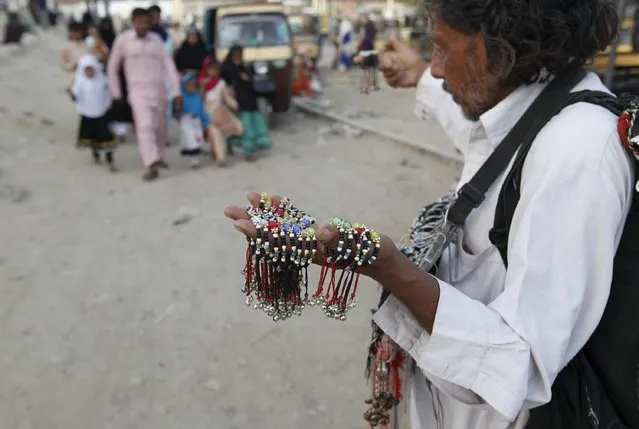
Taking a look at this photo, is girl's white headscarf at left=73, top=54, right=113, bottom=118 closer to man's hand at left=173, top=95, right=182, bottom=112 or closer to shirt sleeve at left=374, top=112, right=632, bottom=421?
man's hand at left=173, top=95, right=182, bottom=112

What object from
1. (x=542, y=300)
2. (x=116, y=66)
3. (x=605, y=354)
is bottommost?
(x=116, y=66)

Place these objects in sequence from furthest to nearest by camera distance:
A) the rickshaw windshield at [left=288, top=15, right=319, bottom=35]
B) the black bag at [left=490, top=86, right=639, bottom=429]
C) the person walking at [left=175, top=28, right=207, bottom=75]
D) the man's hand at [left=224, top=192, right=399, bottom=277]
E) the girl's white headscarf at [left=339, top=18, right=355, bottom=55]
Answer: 1. the rickshaw windshield at [left=288, top=15, right=319, bottom=35]
2. the girl's white headscarf at [left=339, top=18, right=355, bottom=55]
3. the person walking at [left=175, top=28, right=207, bottom=75]
4. the black bag at [left=490, top=86, right=639, bottom=429]
5. the man's hand at [left=224, top=192, right=399, bottom=277]

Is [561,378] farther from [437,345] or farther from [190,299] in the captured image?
[190,299]

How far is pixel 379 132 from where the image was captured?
8.41 m

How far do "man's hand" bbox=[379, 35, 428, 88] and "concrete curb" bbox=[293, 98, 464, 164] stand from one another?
459cm

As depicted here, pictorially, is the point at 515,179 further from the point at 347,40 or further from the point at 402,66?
the point at 347,40

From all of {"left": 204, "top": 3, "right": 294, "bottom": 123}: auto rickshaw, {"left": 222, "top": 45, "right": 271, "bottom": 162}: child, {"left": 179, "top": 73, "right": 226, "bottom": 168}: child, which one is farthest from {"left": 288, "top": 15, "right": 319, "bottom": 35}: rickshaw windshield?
{"left": 179, "top": 73, "right": 226, "bottom": 168}: child

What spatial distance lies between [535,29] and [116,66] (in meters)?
6.32

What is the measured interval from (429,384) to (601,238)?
0.63 meters

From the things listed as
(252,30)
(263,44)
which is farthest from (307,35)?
(263,44)

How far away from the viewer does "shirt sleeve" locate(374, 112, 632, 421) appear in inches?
37.6

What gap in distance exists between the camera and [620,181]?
101 cm

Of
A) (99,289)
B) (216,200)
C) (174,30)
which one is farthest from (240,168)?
(174,30)

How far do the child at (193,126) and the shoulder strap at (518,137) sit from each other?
6.30m
